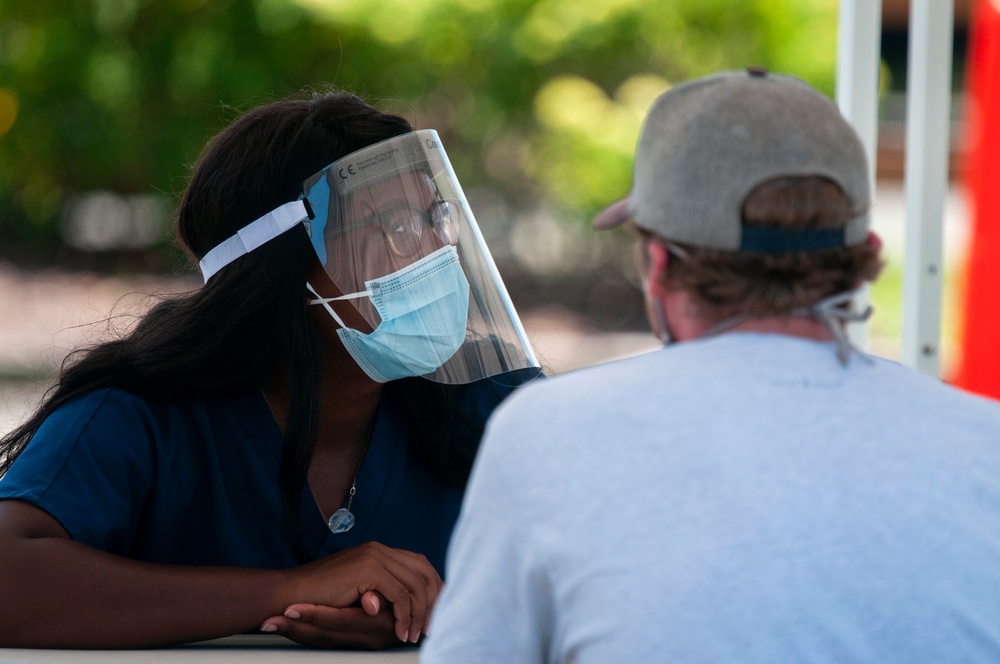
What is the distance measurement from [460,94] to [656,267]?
982 centimetres

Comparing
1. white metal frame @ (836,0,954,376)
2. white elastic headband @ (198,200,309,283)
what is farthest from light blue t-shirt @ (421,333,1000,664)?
white metal frame @ (836,0,954,376)

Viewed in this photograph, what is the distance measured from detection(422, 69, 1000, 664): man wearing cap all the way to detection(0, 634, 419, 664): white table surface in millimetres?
464

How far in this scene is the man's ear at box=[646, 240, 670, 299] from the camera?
0.94 meters

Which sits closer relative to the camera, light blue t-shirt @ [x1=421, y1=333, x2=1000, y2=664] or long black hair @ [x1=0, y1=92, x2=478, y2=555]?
light blue t-shirt @ [x1=421, y1=333, x2=1000, y2=664]

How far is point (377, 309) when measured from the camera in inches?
63.8

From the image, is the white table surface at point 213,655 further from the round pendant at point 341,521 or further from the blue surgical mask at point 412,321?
the blue surgical mask at point 412,321

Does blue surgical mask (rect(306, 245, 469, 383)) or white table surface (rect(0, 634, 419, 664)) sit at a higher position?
blue surgical mask (rect(306, 245, 469, 383))

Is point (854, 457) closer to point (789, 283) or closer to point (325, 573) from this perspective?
point (789, 283)

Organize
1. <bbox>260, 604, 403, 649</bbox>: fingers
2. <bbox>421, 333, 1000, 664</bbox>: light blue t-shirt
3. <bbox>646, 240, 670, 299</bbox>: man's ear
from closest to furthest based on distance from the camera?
1. <bbox>421, 333, 1000, 664</bbox>: light blue t-shirt
2. <bbox>646, 240, 670, 299</bbox>: man's ear
3. <bbox>260, 604, 403, 649</bbox>: fingers

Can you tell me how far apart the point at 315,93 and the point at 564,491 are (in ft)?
4.12

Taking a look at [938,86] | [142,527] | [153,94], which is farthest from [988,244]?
[153,94]

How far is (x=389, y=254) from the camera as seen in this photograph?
162 centimetres

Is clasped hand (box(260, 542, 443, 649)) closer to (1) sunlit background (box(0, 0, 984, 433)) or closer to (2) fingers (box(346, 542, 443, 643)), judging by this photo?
(2) fingers (box(346, 542, 443, 643))

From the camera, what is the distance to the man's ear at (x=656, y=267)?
942 mm
